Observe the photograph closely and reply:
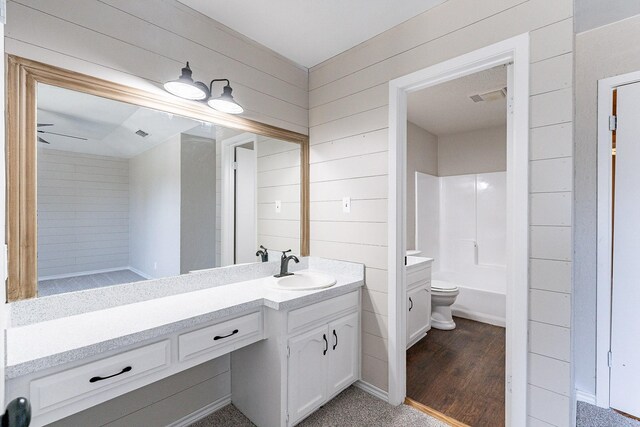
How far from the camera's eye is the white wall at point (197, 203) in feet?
6.18

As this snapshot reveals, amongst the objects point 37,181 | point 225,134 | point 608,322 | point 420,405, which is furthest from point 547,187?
point 37,181

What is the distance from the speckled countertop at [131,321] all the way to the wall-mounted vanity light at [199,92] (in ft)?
3.43

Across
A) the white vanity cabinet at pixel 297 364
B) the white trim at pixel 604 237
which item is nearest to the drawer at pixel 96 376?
the white vanity cabinet at pixel 297 364

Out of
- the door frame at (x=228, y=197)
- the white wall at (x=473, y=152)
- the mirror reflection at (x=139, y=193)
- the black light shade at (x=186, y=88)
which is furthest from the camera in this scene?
the white wall at (x=473, y=152)

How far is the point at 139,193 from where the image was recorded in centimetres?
170

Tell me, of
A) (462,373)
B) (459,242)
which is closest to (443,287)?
(462,373)

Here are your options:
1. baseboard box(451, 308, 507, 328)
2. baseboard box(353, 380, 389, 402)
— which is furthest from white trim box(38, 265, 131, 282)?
baseboard box(451, 308, 507, 328)

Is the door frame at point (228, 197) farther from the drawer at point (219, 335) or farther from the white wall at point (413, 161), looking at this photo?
the white wall at point (413, 161)

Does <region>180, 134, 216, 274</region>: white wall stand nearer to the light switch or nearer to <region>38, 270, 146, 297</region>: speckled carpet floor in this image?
<region>38, 270, 146, 297</region>: speckled carpet floor

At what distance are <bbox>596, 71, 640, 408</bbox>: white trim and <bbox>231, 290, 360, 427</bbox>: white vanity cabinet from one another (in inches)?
63.3

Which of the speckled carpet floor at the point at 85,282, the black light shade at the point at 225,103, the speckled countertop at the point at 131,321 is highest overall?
the black light shade at the point at 225,103

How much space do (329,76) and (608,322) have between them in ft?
8.45

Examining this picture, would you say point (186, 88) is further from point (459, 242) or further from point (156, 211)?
point (459, 242)

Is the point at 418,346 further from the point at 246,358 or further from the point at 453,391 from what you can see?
the point at 246,358
